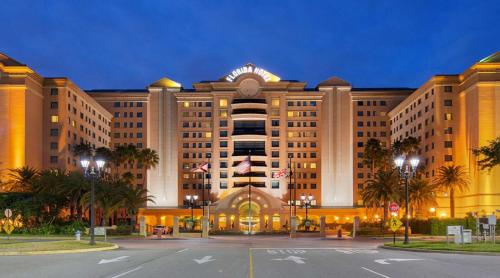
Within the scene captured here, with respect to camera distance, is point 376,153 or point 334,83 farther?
point 334,83

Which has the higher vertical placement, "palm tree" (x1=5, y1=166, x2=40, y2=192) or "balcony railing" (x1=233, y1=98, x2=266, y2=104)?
"balcony railing" (x1=233, y1=98, x2=266, y2=104)

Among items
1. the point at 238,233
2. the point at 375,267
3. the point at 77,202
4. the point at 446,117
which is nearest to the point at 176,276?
the point at 375,267

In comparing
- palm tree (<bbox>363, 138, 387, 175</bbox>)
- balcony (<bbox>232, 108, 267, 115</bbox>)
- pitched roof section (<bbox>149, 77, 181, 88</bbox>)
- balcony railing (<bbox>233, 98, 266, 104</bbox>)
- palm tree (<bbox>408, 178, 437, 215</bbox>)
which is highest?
pitched roof section (<bbox>149, 77, 181, 88</bbox>)

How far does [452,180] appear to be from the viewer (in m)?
104

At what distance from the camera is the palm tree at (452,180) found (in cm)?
10438

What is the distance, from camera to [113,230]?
237ft

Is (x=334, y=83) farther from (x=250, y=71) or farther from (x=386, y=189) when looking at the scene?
(x=386, y=189)

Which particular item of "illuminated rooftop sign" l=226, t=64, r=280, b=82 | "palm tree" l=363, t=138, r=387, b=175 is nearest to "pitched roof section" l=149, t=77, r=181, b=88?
"illuminated rooftop sign" l=226, t=64, r=280, b=82

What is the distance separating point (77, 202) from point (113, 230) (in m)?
14.3

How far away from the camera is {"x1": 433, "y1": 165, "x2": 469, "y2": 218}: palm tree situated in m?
104

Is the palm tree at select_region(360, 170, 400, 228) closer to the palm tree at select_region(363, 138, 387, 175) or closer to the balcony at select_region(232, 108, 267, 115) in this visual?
the palm tree at select_region(363, 138, 387, 175)

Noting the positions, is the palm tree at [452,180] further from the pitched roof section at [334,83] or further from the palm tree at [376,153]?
the pitched roof section at [334,83]

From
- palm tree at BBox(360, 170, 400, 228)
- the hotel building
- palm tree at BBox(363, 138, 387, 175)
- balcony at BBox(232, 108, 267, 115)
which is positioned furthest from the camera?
balcony at BBox(232, 108, 267, 115)

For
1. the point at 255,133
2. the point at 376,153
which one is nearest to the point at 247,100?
the point at 255,133
